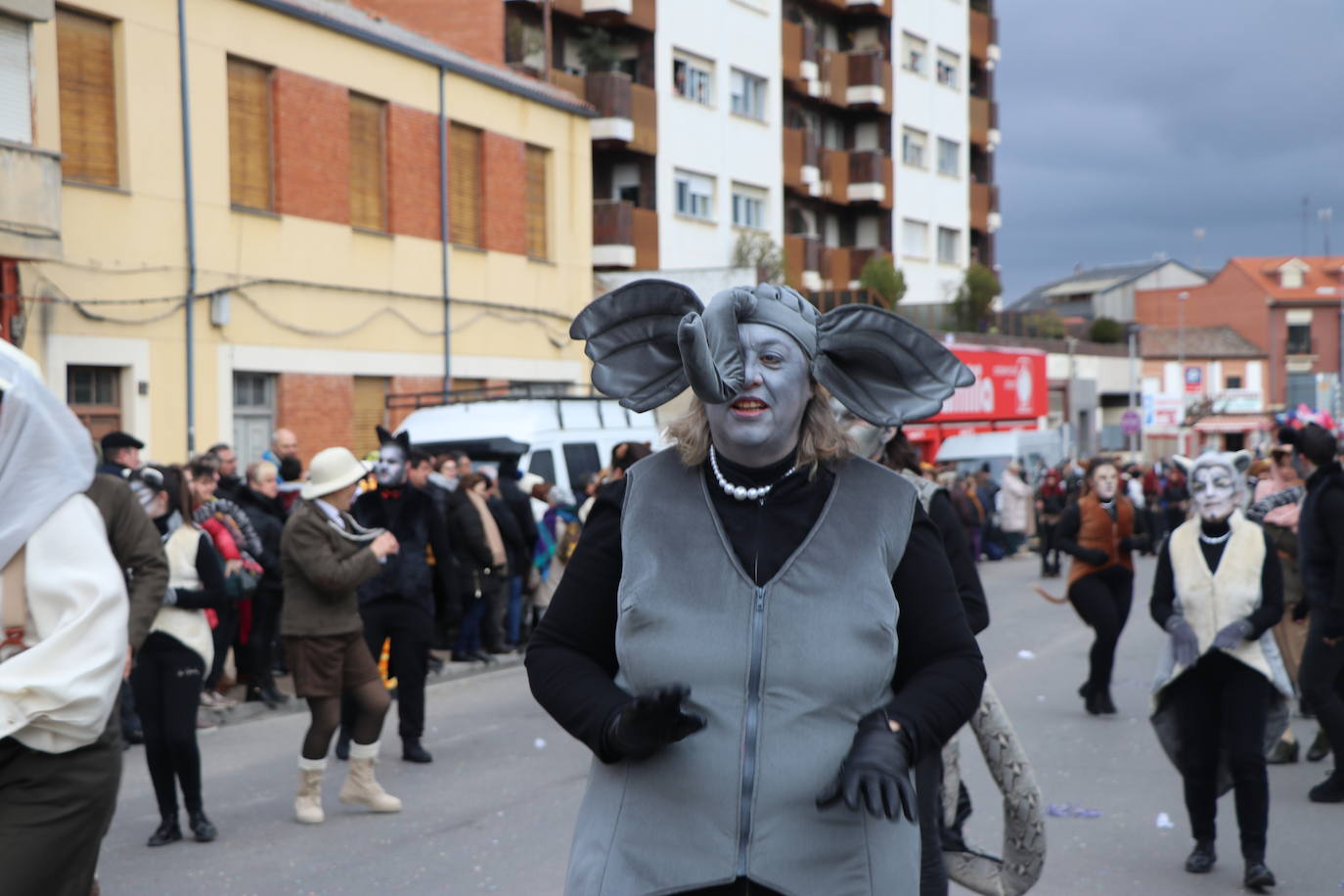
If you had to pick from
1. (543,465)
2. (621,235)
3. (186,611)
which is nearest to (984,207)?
(621,235)

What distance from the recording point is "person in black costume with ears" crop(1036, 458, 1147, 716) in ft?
36.1

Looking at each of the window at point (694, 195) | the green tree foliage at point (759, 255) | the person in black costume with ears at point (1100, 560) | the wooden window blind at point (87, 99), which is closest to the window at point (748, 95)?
the window at point (694, 195)

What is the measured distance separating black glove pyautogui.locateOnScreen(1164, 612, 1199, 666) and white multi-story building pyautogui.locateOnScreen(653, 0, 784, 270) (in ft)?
87.7

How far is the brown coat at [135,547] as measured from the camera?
17.7 feet

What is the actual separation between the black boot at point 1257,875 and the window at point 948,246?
42.2 metres

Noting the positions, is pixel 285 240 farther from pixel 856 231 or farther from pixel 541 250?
pixel 856 231

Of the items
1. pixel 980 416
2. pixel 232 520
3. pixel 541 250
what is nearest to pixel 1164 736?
pixel 232 520

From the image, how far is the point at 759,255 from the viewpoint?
1372 inches

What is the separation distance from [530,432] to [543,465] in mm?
377

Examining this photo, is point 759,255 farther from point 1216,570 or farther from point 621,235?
point 1216,570

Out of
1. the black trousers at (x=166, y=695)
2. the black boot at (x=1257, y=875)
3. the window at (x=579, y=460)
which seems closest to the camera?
the black boot at (x=1257, y=875)

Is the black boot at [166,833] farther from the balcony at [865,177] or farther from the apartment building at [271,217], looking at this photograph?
the balcony at [865,177]

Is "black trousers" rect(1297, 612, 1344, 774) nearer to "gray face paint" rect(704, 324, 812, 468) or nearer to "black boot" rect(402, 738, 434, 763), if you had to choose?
"black boot" rect(402, 738, 434, 763)

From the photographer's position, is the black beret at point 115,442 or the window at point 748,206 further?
the window at point 748,206
